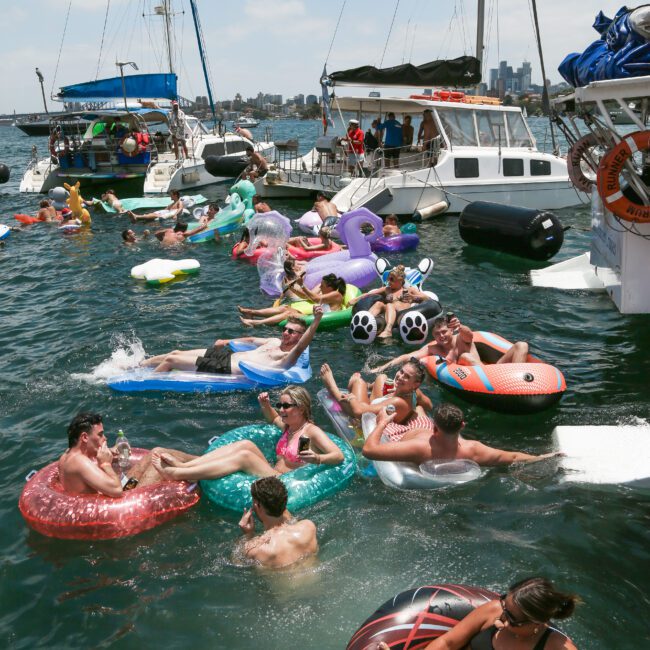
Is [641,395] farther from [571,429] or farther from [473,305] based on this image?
[473,305]

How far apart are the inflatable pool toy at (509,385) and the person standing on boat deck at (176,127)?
20.7 m

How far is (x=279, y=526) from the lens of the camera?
5570mm

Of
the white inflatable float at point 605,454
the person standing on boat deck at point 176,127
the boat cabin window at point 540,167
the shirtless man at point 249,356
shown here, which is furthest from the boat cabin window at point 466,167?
the white inflatable float at point 605,454

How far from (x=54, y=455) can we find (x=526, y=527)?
16.4 ft

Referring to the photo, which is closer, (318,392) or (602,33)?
(318,392)

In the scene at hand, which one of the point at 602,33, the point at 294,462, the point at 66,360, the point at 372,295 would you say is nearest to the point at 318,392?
the point at 294,462

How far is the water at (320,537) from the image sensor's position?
16.9 feet

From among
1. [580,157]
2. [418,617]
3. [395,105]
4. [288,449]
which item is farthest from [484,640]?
[395,105]

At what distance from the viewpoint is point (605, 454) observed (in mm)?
6848

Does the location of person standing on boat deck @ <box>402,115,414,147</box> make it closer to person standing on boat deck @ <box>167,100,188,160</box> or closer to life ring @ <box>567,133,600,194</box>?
life ring @ <box>567,133,600,194</box>

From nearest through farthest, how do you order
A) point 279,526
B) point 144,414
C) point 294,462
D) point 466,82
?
point 279,526 < point 294,462 < point 144,414 < point 466,82

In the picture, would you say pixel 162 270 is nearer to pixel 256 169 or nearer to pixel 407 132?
pixel 407 132

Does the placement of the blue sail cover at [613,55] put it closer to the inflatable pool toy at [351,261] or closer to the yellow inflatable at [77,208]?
the inflatable pool toy at [351,261]

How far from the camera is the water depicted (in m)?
5.15
